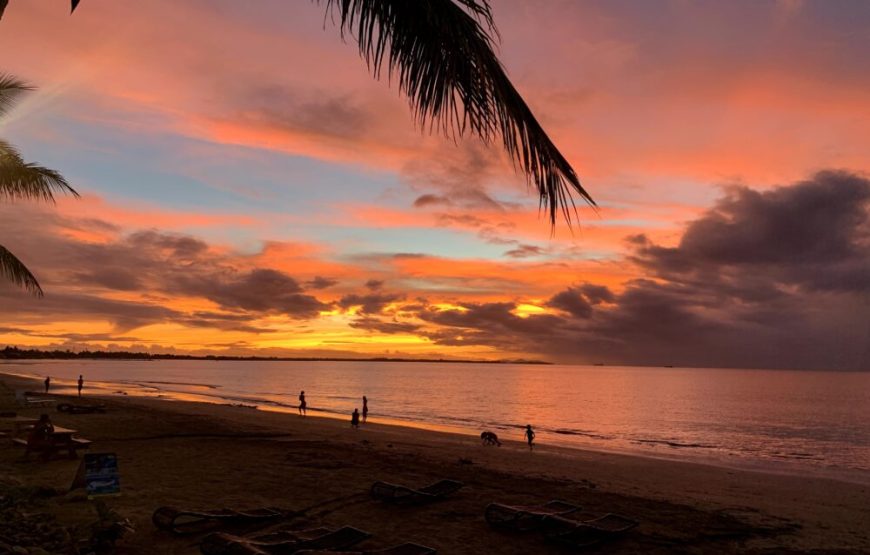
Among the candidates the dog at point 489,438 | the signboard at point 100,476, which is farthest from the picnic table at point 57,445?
the dog at point 489,438

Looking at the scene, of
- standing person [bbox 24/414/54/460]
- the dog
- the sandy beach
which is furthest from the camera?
the dog

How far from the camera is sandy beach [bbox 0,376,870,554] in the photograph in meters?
9.95

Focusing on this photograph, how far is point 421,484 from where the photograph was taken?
1455 centimetres

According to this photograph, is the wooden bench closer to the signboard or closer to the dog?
the signboard

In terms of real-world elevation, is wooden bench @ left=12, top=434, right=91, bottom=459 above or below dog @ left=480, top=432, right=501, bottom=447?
above

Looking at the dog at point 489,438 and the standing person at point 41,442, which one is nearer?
the standing person at point 41,442

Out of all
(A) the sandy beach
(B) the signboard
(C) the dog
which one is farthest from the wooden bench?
(C) the dog

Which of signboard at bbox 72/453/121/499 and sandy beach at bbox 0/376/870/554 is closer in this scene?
signboard at bbox 72/453/121/499

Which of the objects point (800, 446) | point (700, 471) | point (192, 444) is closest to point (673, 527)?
point (192, 444)

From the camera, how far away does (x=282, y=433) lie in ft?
81.9

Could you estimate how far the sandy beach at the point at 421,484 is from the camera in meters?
9.95

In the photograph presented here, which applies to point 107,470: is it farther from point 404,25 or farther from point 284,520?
point 404,25

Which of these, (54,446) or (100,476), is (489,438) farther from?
(100,476)

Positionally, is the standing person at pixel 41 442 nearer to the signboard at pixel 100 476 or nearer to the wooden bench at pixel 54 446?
the wooden bench at pixel 54 446
